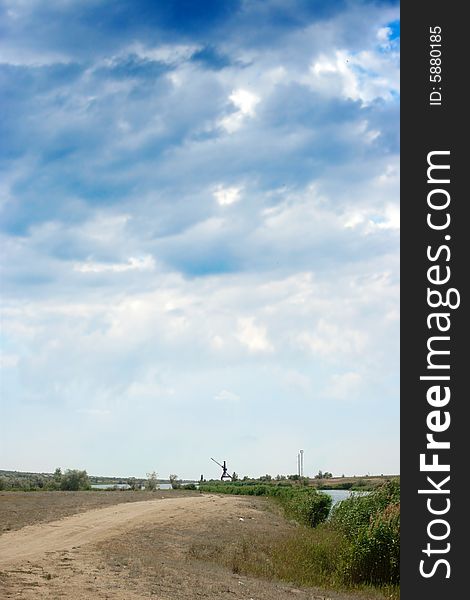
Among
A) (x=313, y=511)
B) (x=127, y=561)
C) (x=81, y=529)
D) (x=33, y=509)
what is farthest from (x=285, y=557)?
(x=313, y=511)

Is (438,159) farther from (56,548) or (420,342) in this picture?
(56,548)

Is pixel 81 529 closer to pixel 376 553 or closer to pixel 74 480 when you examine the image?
pixel 376 553

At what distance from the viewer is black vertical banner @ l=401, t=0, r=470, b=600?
962cm

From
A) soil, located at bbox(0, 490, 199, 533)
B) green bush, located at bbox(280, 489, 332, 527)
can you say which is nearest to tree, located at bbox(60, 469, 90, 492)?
soil, located at bbox(0, 490, 199, 533)

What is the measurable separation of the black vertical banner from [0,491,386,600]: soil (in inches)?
207

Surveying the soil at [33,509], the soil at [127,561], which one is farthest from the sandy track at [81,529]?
the soil at [33,509]

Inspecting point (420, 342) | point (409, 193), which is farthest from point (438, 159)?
point (420, 342)

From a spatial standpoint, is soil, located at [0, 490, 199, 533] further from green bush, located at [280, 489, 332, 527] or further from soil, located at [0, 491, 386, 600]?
green bush, located at [280, 489, 332, 527]

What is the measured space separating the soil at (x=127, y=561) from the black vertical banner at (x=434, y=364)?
5252 mm

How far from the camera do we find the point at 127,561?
17.0 meters

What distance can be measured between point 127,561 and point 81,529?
6.29 metres

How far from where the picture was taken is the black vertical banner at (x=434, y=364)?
379 inches

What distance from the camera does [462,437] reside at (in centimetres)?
970

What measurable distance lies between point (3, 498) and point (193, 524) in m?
14.9
